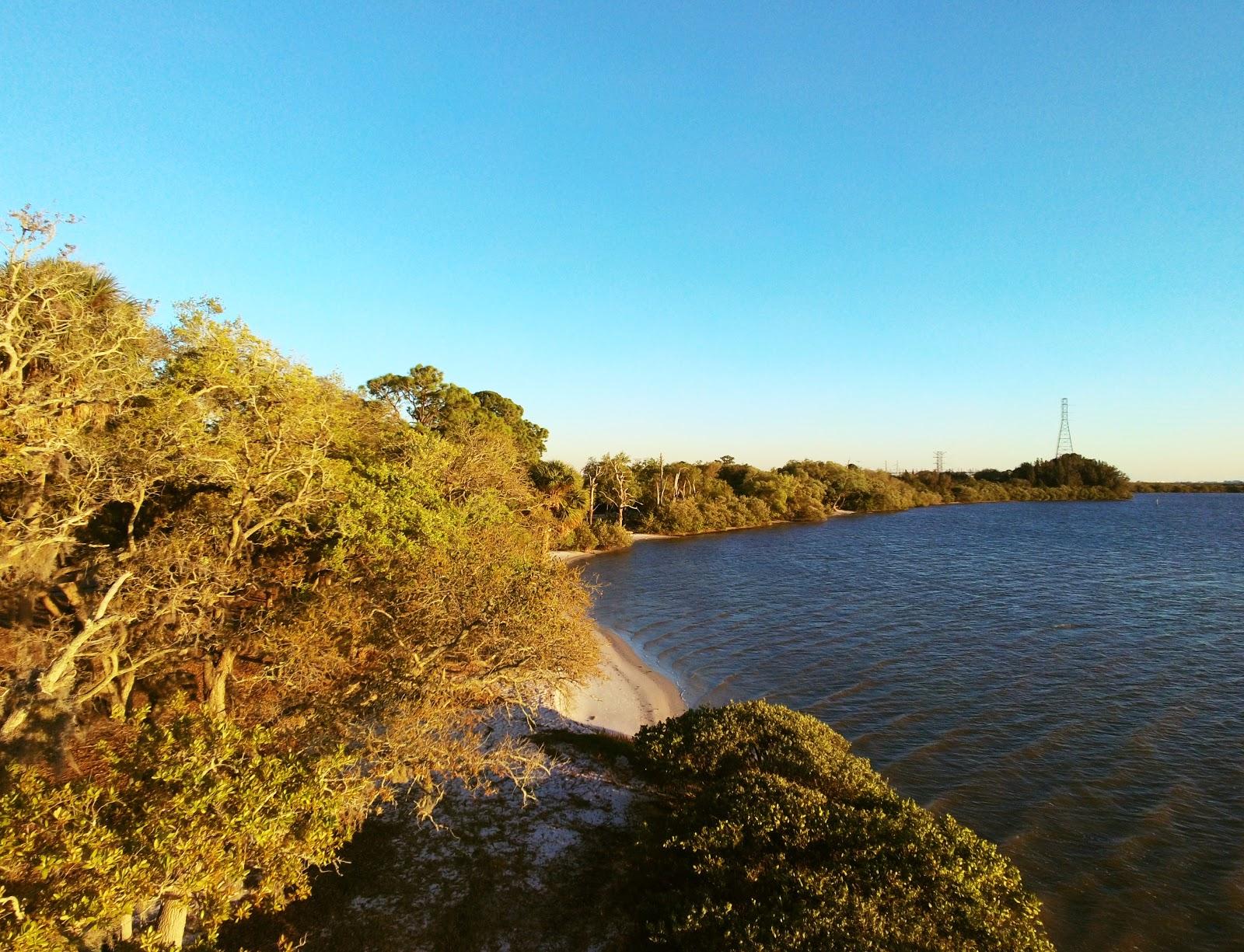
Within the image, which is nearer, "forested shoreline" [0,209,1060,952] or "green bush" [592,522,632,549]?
"forested shoreline" [0,209,1060,952]

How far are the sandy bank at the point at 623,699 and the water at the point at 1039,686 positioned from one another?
3.46ft

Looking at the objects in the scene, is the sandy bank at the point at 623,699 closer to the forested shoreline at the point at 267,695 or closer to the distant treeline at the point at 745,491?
the forested shoreline at the point at 267,695

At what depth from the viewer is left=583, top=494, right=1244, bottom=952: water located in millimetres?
13289

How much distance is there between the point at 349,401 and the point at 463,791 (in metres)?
19.0

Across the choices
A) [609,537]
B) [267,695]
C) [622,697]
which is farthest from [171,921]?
[609,537]

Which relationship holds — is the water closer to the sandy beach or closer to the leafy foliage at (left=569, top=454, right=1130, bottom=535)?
the sandy beach

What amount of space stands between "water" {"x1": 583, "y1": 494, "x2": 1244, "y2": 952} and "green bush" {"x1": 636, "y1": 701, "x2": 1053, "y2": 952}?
3.83 m

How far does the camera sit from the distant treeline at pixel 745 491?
68.0m

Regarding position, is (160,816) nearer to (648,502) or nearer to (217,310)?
(217,310)

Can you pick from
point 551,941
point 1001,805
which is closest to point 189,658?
point 551,941

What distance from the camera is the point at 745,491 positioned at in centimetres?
10000

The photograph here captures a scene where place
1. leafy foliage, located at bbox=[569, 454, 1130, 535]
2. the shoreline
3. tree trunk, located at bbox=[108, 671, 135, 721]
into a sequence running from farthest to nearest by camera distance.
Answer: leafy foliage, located at bbox=[569, 454, 1130, 535]
the shoreline
tree trunk, located at bbox=[108, 671, 135, 721]

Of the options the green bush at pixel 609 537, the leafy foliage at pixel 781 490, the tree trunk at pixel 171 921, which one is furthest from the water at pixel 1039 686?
the leafy foliage at pixel 781 490

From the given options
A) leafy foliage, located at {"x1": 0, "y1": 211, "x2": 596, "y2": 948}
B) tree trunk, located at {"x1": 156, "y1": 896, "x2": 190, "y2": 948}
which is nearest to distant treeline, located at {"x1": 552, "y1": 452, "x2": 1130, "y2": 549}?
leafy foliage, located at {"x1": 0, "y1": 211, "x2": 596, "y2": 948}
